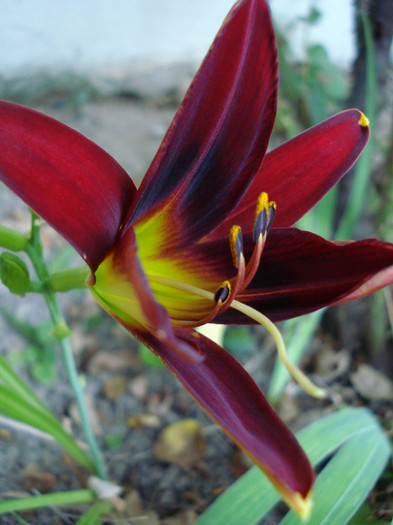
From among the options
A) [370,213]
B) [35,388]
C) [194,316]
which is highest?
[370,213]

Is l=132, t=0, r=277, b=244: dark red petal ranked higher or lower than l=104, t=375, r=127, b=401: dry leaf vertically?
higher

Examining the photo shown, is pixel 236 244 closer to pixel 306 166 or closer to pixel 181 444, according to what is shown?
pixel 306 166

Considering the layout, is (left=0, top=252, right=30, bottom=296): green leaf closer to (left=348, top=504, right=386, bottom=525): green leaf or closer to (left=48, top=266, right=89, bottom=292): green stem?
(left=48, top=266, right=89, bottom=292): green stem

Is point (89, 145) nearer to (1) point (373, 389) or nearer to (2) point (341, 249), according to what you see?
(2) point (341, 249)

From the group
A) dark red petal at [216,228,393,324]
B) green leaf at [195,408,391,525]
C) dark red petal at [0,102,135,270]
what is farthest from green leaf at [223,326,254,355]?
dark red petal at [0,102,135,270]

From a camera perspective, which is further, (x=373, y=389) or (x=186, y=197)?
(x=373, y=389)

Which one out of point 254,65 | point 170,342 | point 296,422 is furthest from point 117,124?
point 170,342
